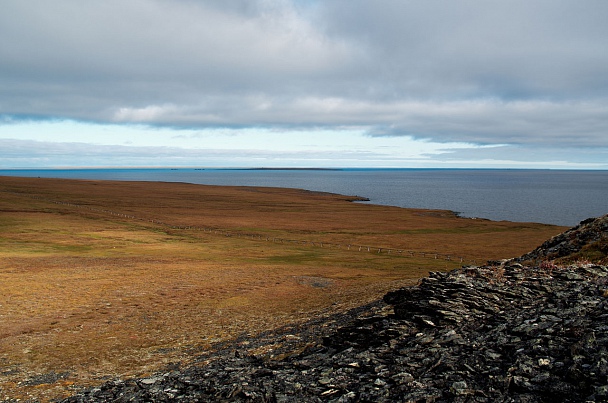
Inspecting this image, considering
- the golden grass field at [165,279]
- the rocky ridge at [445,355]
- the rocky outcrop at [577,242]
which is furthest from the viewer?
the rocky outcrop at [577,242]

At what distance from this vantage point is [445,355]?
14.1 meters

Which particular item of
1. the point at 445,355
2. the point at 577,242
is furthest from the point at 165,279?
the point at 577,242

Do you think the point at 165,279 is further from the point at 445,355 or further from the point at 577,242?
the point at 577,242

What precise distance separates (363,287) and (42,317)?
924 inches

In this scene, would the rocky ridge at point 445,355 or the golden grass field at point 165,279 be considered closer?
the rocky ridge at point 445,355

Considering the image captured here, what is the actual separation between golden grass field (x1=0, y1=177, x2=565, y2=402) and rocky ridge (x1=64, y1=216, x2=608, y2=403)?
433 cm

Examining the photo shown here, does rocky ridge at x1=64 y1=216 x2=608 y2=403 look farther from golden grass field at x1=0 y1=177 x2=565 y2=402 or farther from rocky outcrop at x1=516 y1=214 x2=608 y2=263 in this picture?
rocky outcrop at x1=516 y1=214 x2=608 y2=263

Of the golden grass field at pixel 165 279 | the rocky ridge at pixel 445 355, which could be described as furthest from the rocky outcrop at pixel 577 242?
the golden grass field at pixel 165 279

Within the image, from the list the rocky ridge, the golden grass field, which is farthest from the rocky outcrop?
the golden grass field

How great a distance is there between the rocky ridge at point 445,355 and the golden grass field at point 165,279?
433 centimetres

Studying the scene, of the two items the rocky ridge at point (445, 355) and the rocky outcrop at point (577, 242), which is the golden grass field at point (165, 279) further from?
the rocky outcrop at point (577, 242)

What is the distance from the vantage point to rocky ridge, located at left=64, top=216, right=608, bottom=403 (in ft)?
39.5

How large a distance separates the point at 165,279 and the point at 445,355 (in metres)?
30.3

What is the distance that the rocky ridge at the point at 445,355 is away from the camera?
12.0 meters
